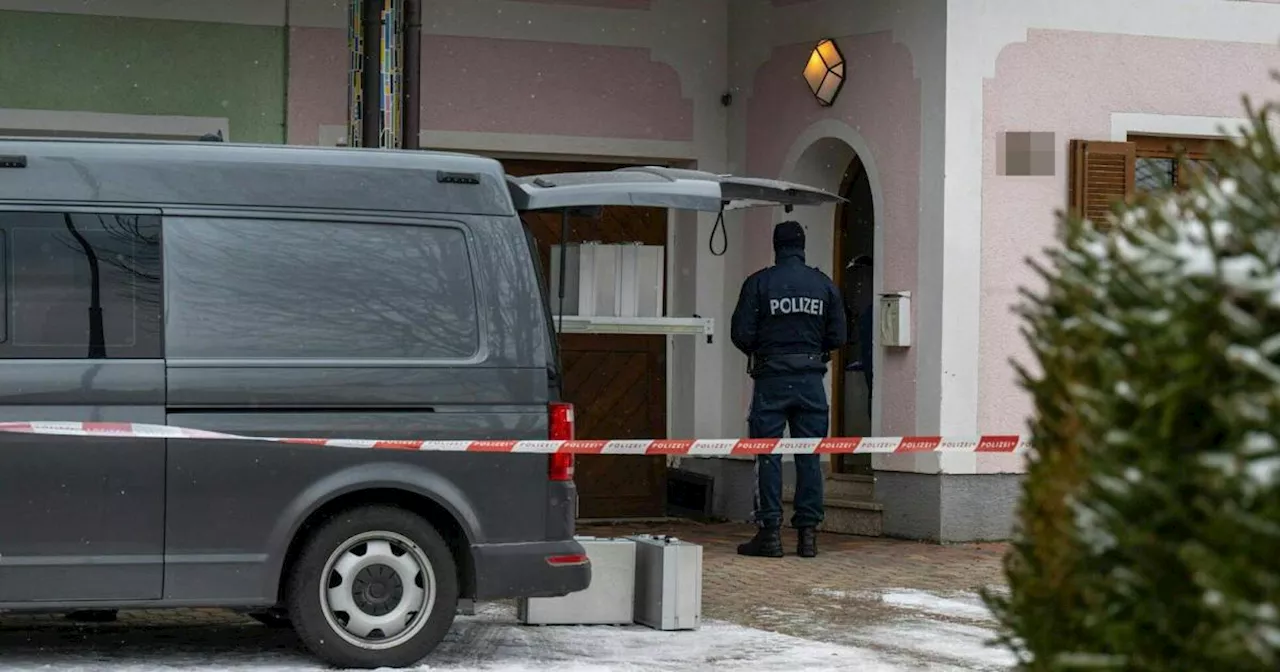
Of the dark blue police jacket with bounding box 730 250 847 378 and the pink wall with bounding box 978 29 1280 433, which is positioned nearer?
the dark blue police jacket with bounding box 730 250 847 378

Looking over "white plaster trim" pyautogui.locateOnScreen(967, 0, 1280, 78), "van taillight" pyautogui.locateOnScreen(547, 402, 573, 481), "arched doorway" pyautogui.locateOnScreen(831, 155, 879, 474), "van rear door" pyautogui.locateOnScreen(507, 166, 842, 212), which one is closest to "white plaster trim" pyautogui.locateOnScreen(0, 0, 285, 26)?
"arched doorway" pyautogui.locateOnScreen(831, 155, 879, 474)

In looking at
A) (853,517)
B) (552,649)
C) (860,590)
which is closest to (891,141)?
(853,517)

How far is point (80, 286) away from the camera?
773 centimetres

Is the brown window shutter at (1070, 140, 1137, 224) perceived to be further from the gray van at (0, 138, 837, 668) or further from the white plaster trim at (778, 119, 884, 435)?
the gray van at (0, 138, 837, 668)

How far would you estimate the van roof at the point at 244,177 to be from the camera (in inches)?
304

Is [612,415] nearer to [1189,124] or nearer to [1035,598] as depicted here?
[1189,124]

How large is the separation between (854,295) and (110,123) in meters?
5.43

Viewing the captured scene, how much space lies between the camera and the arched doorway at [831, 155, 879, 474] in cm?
1479

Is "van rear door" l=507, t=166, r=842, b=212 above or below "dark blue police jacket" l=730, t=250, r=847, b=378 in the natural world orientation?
above

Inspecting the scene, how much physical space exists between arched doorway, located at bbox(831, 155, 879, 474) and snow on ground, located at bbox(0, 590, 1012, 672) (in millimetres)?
5161

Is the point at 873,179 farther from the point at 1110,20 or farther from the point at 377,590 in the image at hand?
the point at 377,590

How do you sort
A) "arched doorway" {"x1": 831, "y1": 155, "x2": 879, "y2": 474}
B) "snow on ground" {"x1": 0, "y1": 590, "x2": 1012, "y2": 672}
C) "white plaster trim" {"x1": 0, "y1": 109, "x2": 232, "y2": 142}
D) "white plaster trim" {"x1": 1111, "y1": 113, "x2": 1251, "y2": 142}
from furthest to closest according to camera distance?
1. "arched doorway" {"x1": 831, "y1": 155, "x2": 879, "y2": 474}
2. "white plaster trim" {"x1": 1111, "y1": 113, "x2": 1251, "y2": 142}
3. "white plaster trim" {"x1": 0, "y1": 109, "x2": 232, "y2": 142}
4. "snow on ground" {"x1": 0, "y1": 590, "x2": 1012, "y2": 672}

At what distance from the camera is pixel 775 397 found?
12344 mm

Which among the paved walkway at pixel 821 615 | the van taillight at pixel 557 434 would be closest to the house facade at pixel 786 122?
the paved walkway at pixel 821 615
